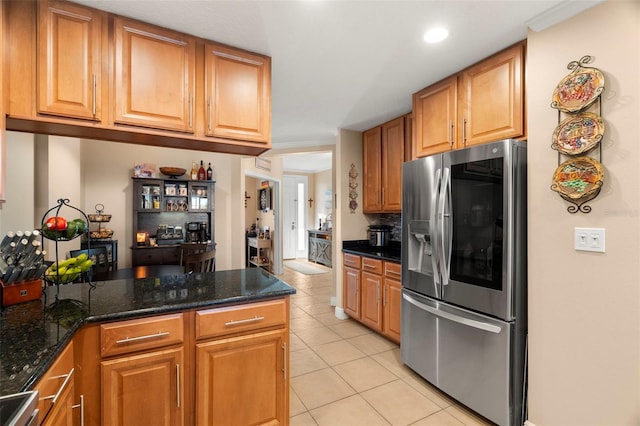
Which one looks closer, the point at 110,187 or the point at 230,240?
the point at 110,187

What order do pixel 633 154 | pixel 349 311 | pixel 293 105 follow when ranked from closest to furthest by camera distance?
pixel 633 154 < pixel 293 105 < pixel 349 311

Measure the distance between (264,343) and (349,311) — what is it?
7.03 ft

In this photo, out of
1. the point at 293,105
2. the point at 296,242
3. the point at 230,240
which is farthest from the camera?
the point at 296,242

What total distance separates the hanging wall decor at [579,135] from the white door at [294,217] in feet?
23.5

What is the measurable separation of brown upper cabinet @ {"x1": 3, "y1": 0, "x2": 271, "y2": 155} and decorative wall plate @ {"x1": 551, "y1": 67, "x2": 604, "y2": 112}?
170 cm

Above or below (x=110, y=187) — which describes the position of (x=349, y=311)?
below

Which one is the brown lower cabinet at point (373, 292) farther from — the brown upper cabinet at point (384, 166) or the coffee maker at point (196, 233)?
the coffee maker at point (196, 233)

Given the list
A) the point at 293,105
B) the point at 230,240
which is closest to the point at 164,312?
the point at 293,105

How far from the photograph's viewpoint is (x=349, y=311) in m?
3.58

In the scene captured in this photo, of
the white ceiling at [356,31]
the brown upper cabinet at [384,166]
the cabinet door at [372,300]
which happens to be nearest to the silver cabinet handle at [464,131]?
the white ceiling at [356,31]

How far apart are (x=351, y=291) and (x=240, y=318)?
7.17 ft

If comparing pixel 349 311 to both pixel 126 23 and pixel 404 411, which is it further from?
pixel 126 23

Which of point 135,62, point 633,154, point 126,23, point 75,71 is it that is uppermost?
point 126,23

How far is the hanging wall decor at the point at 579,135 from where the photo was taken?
146cm
